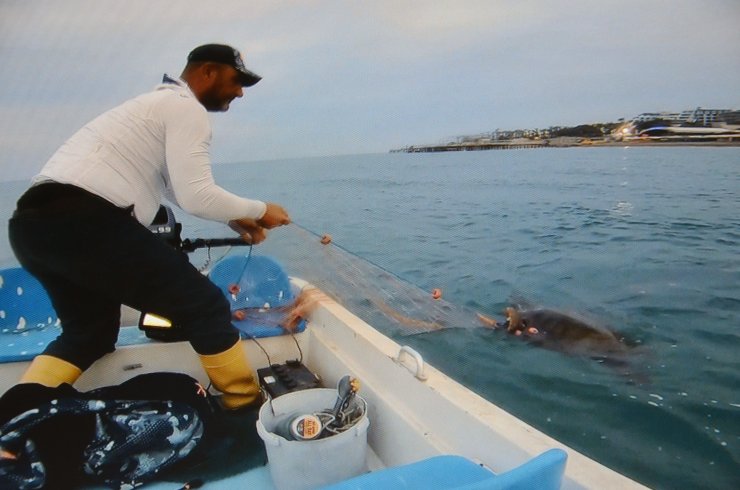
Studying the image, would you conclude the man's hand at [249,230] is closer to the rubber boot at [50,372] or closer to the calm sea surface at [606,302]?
the rubber boot at [50,372]

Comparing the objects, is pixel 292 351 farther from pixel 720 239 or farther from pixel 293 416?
pixel 720 239

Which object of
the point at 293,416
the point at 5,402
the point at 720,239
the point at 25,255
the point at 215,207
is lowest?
the point at 720,239

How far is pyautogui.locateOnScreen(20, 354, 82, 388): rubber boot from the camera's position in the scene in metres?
1.88

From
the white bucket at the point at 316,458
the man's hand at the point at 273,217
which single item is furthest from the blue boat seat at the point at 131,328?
the white bucket at the point at 316,458

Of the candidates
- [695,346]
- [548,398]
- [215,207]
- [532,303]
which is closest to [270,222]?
[215,207]

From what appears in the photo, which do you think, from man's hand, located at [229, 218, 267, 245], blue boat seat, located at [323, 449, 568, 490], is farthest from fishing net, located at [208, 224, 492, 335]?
blue boat seat, located at [323, 449, 568, 490]

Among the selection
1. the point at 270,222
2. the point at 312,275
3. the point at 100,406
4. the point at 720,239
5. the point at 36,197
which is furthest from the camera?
the point at 720,239

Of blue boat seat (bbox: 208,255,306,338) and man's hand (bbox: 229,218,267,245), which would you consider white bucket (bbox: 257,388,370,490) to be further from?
→ blue boat seat (bbox: 208,255,306,338)

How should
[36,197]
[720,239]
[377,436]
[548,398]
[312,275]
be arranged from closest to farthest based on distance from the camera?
[36,197] → [377,436] → [548,398] → [312,275] → [720,239]

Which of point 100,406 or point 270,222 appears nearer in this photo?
point 100,406

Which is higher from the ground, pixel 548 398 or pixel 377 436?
pixel 377 436

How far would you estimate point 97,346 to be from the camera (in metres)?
2.11

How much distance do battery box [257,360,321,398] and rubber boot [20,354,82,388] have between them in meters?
0.82

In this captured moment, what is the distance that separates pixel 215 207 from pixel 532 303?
558cm
